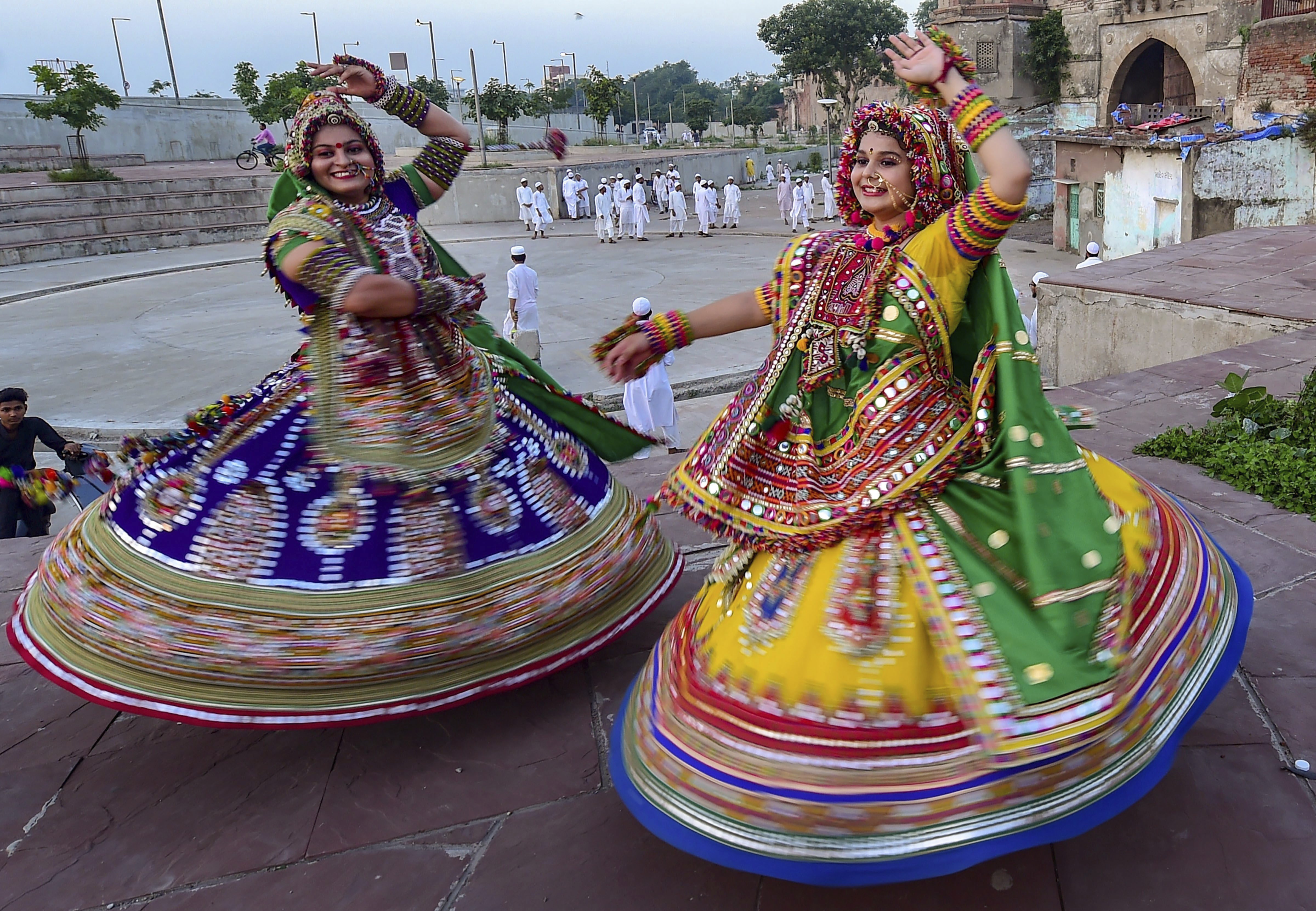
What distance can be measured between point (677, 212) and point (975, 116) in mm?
21671

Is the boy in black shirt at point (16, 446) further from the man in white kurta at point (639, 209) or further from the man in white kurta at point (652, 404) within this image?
the man in white kurta at point (639, 209)

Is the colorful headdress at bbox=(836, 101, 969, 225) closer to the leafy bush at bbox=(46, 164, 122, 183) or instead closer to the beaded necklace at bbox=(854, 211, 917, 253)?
the beaded necklace at bbox=(854, 211, 917, 253)

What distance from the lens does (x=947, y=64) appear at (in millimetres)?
2154

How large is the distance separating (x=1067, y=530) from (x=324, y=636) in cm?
188

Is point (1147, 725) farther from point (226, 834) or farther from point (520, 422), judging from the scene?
point (226, 834)

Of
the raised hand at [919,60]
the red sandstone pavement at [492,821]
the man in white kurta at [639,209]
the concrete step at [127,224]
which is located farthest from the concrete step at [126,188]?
the raised hand at [919,60]

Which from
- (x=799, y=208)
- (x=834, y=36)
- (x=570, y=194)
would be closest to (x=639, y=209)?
(x=799, y=208)

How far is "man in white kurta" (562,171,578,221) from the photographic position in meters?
26.8

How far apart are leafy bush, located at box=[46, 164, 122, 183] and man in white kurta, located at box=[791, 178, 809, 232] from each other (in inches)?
675

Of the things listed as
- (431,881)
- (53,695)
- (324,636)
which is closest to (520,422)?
(324,636)

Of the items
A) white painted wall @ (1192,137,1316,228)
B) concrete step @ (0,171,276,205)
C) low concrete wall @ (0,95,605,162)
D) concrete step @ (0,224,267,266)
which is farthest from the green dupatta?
low concrete wall @ (0,95,605,162)

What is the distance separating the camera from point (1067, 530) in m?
1.97

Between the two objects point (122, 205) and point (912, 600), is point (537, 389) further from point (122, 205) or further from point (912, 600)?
point (122, 205)

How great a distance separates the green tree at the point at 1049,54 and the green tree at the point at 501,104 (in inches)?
744
